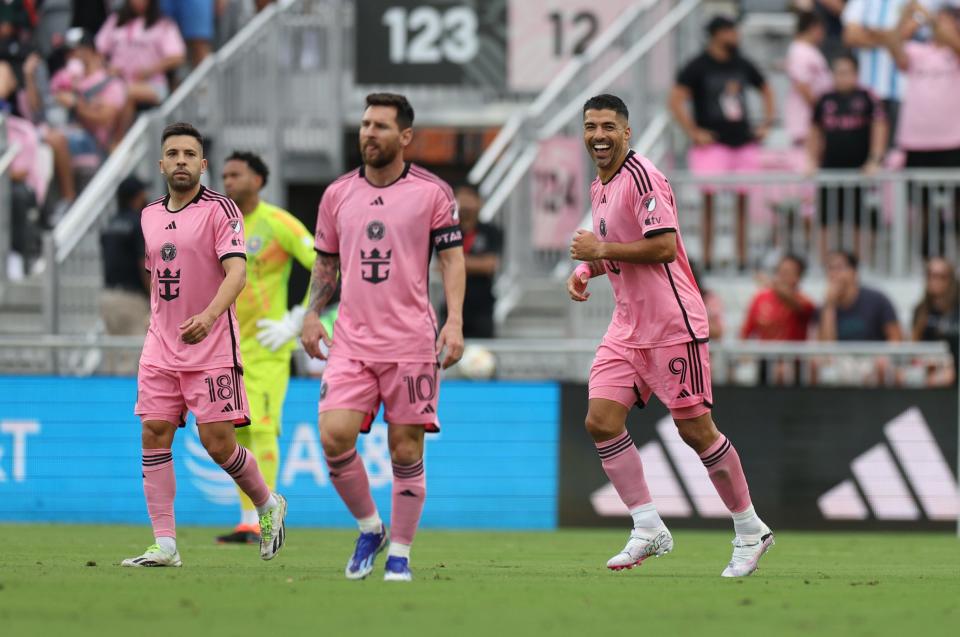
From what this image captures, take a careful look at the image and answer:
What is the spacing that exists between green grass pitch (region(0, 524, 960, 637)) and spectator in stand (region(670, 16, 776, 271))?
7520 millimetres

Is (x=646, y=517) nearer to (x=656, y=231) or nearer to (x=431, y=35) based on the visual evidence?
(x=656, y=231)

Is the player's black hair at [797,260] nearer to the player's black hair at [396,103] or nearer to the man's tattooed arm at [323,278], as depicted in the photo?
the man's tattooed arm at [323,278]

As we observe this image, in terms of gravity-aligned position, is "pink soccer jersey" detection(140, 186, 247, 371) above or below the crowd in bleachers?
below

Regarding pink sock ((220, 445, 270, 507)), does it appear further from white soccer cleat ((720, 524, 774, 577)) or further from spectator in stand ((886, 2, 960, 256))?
spectator in stand ((886, 2, 960, 256))

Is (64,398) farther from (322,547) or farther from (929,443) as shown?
(929,443)

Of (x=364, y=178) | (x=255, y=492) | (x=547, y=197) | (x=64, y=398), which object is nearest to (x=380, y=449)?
(x=64, y=398)

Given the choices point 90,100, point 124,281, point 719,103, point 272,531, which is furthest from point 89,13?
point 272,531

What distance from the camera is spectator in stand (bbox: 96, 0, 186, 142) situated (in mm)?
21016

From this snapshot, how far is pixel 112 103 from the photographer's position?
20.7 meters

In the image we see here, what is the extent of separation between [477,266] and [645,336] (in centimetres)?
708

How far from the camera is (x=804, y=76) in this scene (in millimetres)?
19844

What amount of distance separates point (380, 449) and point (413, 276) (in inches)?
259

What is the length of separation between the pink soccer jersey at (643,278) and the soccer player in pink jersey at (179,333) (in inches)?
77.4

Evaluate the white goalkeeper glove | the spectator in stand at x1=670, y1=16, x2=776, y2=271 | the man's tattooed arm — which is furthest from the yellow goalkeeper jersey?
the spectator in stand at x1=670, y1=16, x2=776, y2=271
